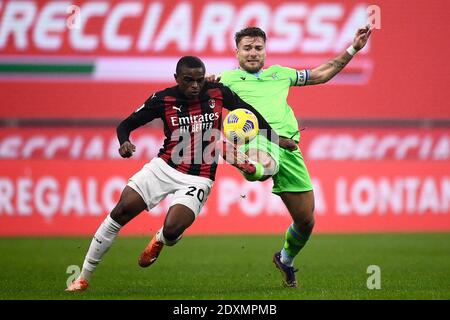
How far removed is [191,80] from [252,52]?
108cm

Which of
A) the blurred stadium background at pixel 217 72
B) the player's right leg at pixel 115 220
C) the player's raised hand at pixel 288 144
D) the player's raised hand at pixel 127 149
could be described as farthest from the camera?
the blurred stadium background at pixel 217 72

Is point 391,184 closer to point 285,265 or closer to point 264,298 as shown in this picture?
point 285,265

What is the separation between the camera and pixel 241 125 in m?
9.19

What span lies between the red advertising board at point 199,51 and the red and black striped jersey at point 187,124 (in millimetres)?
9296

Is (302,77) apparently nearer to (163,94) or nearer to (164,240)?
(163,94)

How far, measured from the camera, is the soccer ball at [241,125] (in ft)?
30.2

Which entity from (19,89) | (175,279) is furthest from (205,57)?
(175,279)

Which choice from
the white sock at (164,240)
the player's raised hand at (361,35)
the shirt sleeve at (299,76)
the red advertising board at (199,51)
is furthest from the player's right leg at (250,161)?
the red advertising board at (199,51)

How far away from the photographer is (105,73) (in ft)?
61.0

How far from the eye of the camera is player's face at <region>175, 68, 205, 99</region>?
8992 millimetres

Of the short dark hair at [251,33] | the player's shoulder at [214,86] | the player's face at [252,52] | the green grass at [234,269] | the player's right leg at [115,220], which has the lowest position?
the green grass at [234,269]

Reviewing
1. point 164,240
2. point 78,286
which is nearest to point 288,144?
point 164,240

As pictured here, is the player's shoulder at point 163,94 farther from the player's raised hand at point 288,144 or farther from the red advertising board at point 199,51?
the red advertising board at point 199,51

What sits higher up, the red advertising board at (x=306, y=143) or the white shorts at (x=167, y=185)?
the white shorts at (x=167, y=185)
